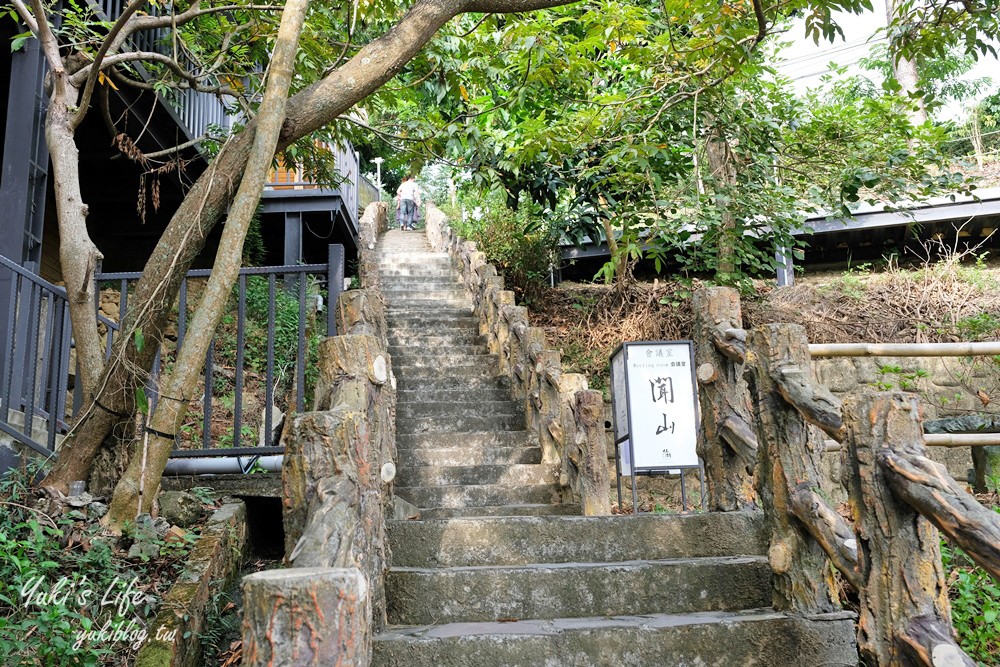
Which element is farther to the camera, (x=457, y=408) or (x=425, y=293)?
(x=425, y=293)

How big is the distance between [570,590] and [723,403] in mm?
1449

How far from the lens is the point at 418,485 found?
539 centimetres

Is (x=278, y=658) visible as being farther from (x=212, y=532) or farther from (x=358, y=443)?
(x=212, y=532)

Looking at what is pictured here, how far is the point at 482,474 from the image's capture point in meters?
5.51

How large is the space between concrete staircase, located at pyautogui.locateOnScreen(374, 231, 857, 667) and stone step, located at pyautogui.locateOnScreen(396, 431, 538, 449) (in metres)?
0.27

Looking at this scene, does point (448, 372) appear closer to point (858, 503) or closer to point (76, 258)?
point (76, 258)

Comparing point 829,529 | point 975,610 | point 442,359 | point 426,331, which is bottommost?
point 975,610

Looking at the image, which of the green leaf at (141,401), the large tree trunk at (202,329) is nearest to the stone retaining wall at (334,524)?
the large tree trunk at (202,329)

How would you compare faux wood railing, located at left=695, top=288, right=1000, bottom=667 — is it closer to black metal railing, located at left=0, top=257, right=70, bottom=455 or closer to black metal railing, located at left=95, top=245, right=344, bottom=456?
black metal railing, located at left=95, top=245, right=344, bottom=456

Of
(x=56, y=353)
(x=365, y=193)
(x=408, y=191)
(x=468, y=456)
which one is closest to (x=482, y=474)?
(x=468, y=456)

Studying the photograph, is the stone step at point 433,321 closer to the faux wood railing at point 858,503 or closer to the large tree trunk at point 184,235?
the large tree trunk at point 184,235

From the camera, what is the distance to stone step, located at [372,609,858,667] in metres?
2.81

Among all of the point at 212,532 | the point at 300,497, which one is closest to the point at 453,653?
the point at 300,497

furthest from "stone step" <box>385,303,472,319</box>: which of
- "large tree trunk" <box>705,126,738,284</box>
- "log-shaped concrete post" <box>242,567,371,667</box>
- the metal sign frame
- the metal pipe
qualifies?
"log-shaped concrete post" <box>242,567,371,667</box>
